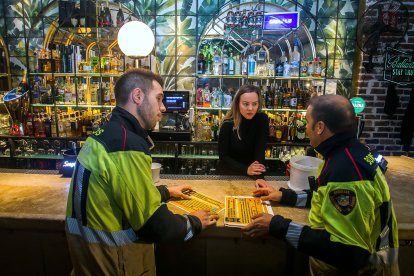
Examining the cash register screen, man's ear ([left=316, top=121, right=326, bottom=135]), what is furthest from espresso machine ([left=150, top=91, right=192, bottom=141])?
man's ear ([left=316, top=121, right=326, bottom=135])

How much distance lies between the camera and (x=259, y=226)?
1583 millimetres

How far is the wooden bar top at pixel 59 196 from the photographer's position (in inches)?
69.0

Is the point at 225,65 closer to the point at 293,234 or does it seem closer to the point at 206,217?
the point at 206,217

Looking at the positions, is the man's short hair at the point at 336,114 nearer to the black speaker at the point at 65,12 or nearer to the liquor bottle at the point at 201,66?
the liquor bottle at the point at 201,66

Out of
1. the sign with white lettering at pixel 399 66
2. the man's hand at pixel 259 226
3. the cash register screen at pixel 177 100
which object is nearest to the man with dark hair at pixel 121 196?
the man's hand at pixel 259 226

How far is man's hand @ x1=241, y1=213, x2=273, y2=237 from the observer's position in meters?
1.58

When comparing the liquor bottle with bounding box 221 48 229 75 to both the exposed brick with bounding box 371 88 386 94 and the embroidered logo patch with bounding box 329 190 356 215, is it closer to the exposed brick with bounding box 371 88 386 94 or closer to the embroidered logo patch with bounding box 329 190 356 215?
the exposed brick with bounding box 371 88 386 94

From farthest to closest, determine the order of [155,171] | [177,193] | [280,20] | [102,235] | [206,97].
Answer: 1. [206,97]
2. [280,20]
3. [155,171]
4. [177,193]
5. [102,235]

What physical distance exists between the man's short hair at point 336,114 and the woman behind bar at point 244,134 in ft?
5.13

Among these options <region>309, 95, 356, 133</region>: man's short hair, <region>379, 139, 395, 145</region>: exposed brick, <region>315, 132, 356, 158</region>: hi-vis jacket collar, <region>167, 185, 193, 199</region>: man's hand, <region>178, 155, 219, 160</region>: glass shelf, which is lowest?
<region>178, 155, 219, 160</region>: glass shelf

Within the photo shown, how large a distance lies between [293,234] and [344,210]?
29 cm

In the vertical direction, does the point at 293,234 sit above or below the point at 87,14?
below

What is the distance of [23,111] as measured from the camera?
4938 millimetres

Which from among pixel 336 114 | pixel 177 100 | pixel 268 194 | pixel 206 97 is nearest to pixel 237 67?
pixel 206 97
